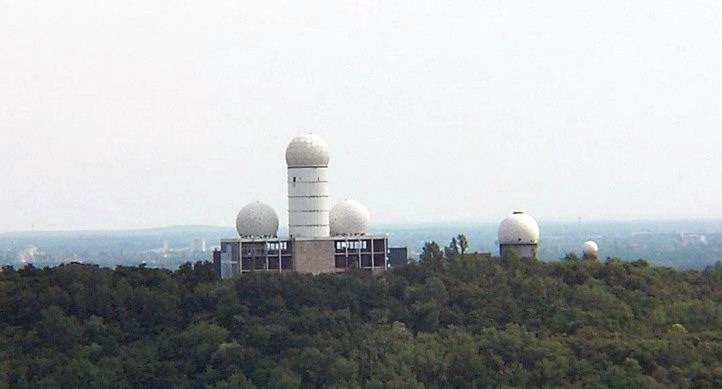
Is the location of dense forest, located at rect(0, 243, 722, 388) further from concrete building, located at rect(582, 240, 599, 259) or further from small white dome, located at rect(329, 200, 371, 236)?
concrete building, located at rect(582, 240, 599, 259)

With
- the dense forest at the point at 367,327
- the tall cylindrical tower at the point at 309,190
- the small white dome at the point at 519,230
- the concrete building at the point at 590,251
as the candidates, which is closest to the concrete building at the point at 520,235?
the small white dome at the point at 519,230

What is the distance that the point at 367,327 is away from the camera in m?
63.0

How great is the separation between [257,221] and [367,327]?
43.9ft

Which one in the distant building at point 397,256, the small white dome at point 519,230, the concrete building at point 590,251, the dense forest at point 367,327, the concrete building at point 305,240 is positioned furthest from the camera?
the concrete building at point 590,251

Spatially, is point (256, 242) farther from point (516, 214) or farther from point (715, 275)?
point (715, 275)

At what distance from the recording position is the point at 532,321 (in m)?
64.1

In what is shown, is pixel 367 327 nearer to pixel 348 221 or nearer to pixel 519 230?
pixel 348 221

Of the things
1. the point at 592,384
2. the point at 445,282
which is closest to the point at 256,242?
the point at 445,282

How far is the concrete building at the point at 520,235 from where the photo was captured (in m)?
80.4

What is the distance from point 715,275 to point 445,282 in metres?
16.7

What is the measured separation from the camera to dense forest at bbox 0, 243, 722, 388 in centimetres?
5838

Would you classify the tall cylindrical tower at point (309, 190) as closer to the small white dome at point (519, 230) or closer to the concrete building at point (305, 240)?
the concrete building at point (305, 240)

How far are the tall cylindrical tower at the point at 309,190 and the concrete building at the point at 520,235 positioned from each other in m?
11.7

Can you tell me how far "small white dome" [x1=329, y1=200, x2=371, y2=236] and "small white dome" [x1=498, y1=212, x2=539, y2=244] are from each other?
9063mm
